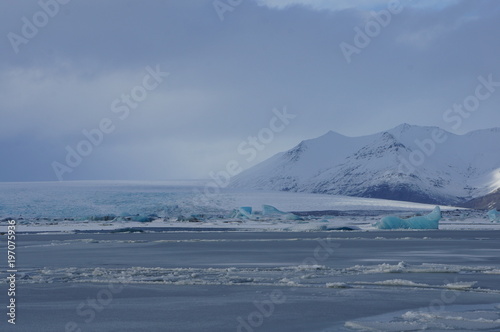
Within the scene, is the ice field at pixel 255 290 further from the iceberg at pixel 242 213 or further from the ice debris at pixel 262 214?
the ice debris at pixel 262 214

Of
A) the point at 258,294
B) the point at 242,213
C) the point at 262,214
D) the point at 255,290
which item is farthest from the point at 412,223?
the point at 258,294

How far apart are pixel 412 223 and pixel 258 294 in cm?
3338

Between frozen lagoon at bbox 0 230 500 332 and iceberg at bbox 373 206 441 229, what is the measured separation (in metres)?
24.0

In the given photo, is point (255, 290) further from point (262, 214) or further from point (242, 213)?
point (262, 214)

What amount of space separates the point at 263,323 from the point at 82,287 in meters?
4.40

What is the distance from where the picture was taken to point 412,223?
1671 inches

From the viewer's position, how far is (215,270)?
14.1 metres

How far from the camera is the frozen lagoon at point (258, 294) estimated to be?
8086 mm

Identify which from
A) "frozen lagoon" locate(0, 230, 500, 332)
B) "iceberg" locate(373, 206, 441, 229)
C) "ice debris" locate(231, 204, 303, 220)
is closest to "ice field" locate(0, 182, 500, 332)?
"frozen lagoon" locate(0, 230, 500, 332)

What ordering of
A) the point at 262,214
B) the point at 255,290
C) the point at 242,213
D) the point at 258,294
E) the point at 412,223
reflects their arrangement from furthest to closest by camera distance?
the point at 262,214 < the point at 242,213 < the point at 412,223 < the point at 255,290 < the point at 258,294

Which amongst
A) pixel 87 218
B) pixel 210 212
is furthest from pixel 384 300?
pixel 210 212

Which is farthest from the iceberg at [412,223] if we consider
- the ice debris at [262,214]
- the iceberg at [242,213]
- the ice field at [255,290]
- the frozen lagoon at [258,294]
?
the frozen lagoon at [258,294]

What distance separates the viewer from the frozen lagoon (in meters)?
8.09

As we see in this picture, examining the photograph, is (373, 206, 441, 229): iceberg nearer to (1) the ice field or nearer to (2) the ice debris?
(2) the ice debris
